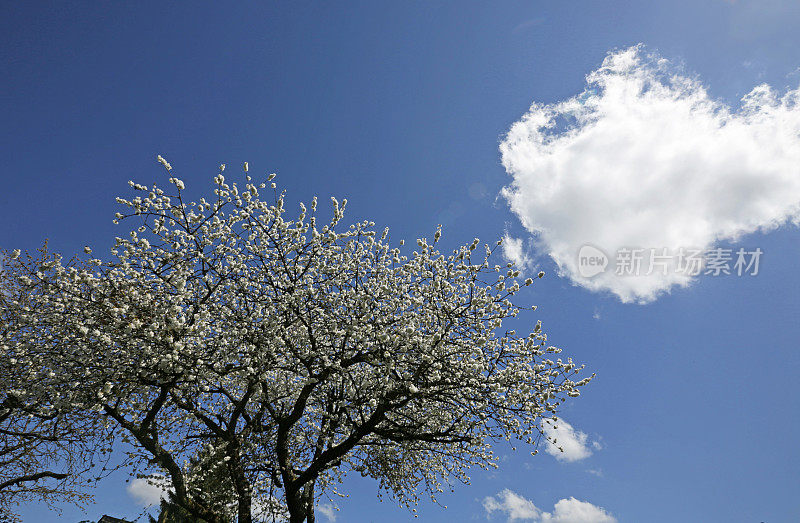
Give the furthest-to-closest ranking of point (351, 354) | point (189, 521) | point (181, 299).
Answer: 1. point (189, 521)
2. point (351, 354)
3. point (181, 299)

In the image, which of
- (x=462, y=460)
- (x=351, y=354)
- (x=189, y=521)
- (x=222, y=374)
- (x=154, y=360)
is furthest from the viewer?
(x=189, y=521)

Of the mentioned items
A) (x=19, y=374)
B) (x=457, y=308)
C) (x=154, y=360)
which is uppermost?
(x=457, y=308)

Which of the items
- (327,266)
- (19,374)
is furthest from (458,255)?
(19,374)

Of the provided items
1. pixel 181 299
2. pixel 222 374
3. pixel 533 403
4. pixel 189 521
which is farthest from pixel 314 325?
pixel 189 521

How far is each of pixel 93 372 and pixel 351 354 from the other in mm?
6443

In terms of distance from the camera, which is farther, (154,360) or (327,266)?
(327,266)

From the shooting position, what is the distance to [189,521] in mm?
20062

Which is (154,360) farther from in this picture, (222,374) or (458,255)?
(458,255)

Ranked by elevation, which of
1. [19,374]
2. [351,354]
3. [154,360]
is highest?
[351,354]

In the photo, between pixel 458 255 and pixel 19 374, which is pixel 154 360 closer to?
pixel 19 374

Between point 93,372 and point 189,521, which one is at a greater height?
point 93,372

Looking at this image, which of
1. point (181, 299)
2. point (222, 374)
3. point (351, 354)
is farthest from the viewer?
point (351, 354)

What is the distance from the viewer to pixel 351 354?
12.5 meters

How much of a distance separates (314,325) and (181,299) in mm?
3538
